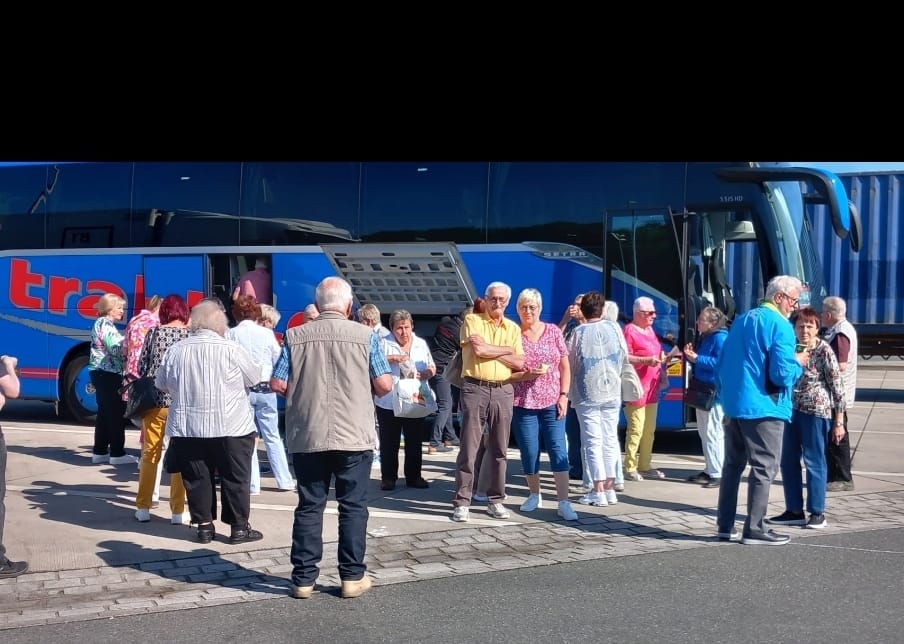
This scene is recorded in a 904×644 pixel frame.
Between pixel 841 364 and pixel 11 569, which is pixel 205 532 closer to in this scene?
pixel 11 569

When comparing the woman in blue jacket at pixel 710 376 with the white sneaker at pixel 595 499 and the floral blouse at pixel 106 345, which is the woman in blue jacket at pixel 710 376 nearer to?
the white sneaker at pixel 595 499

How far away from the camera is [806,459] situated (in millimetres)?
6945

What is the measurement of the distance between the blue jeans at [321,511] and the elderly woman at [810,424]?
3262 millimetres

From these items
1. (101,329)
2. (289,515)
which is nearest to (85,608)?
(289,515)

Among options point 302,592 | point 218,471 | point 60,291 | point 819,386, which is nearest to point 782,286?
point 819,386

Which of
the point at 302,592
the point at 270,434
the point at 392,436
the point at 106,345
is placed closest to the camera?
the point at 302,592

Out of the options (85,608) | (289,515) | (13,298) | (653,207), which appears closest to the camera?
(85,608)

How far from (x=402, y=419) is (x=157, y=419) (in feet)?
6.97

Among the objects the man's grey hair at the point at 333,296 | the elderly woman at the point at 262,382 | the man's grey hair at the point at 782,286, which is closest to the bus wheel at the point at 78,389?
the elderly woman at the point at 262,382

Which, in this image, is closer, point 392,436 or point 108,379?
point 392,436

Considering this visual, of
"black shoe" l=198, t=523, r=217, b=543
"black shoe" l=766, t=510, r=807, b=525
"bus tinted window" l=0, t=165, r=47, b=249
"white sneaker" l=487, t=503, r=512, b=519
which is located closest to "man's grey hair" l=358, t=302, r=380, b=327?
"white sneaker" l=487, t=503, r=512, b=519
